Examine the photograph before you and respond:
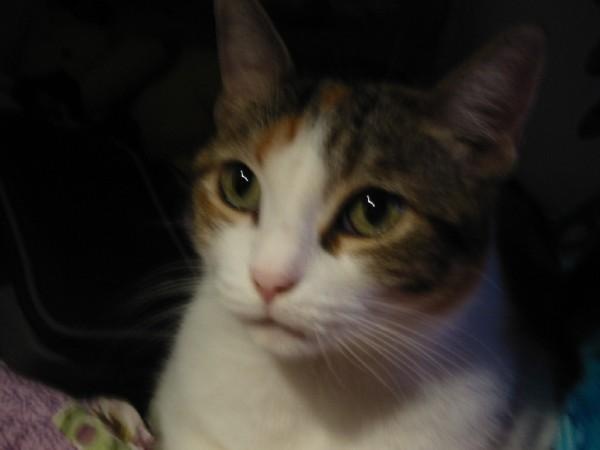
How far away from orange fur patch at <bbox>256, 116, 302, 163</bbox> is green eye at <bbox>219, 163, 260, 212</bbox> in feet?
0.10

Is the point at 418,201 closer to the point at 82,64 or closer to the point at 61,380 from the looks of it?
the point at 61,380

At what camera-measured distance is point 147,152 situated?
1636mm

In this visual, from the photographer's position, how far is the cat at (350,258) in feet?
2.33

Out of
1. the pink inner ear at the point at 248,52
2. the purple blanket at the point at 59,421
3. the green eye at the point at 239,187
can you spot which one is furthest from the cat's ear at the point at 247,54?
the purple blanket at the point at 59,421

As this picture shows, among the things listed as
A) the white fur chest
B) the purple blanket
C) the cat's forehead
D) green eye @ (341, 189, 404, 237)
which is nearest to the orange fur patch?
the cat's forehead

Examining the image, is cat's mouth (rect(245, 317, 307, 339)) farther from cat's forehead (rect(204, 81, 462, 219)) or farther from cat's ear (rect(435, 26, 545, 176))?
cat's ear (rect(435, 26, 545, 176))

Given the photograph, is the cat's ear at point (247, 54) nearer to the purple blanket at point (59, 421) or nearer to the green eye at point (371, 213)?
the green eye at point (371, 213)

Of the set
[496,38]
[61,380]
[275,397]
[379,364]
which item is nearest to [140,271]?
[61,380]

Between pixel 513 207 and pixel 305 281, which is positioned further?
pixel 513 207

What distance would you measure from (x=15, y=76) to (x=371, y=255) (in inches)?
50.7

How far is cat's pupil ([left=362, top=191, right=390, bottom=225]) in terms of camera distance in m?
0.74

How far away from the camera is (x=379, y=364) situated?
82cm

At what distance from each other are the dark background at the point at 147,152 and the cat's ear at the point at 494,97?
214 millimetres

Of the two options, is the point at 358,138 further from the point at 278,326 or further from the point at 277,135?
the point at 278,326
